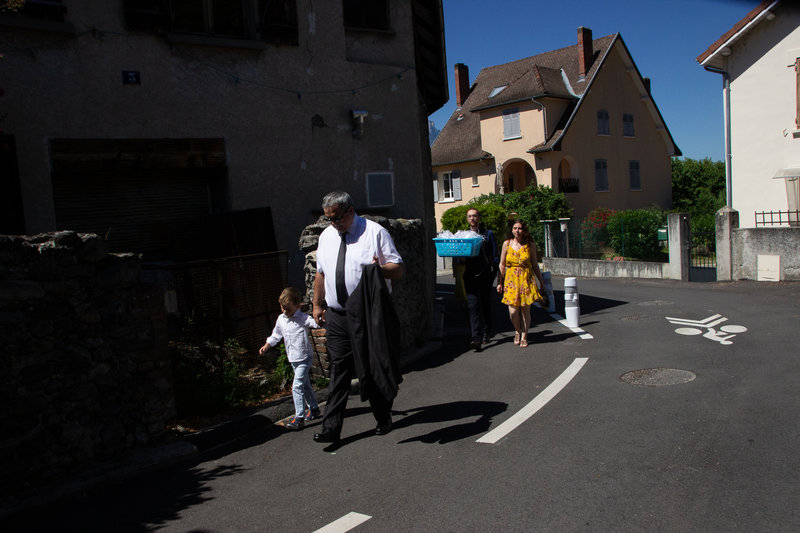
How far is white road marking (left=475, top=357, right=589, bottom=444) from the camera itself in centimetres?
540

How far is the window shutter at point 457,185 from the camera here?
1516 inches

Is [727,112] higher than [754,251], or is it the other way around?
[727,112]

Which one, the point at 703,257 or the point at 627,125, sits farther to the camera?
the point at 627,125

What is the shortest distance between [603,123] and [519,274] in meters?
29.2

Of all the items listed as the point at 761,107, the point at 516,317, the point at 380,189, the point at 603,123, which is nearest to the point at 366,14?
the point at 380,189

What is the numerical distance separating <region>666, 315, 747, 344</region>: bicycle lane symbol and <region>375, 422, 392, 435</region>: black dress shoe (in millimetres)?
5340

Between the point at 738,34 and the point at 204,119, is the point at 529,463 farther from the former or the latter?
the point at 738,34

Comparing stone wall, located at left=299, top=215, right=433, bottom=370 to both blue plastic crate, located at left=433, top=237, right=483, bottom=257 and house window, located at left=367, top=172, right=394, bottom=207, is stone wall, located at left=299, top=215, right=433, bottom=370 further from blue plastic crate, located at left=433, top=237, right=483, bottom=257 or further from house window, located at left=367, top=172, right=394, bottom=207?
house window, located at left=367, top=172, right=394, bottom=207

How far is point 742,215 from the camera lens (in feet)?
70.8

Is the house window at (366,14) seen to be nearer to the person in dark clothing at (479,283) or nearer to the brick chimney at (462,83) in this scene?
the person in dark clothing at (479,283)

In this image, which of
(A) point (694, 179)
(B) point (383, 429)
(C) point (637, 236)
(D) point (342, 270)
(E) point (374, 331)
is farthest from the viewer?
(A) point (694, 179)

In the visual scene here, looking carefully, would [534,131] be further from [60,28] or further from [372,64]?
[60,28]

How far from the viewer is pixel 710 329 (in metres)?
9.84

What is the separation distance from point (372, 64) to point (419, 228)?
11.5 feet
